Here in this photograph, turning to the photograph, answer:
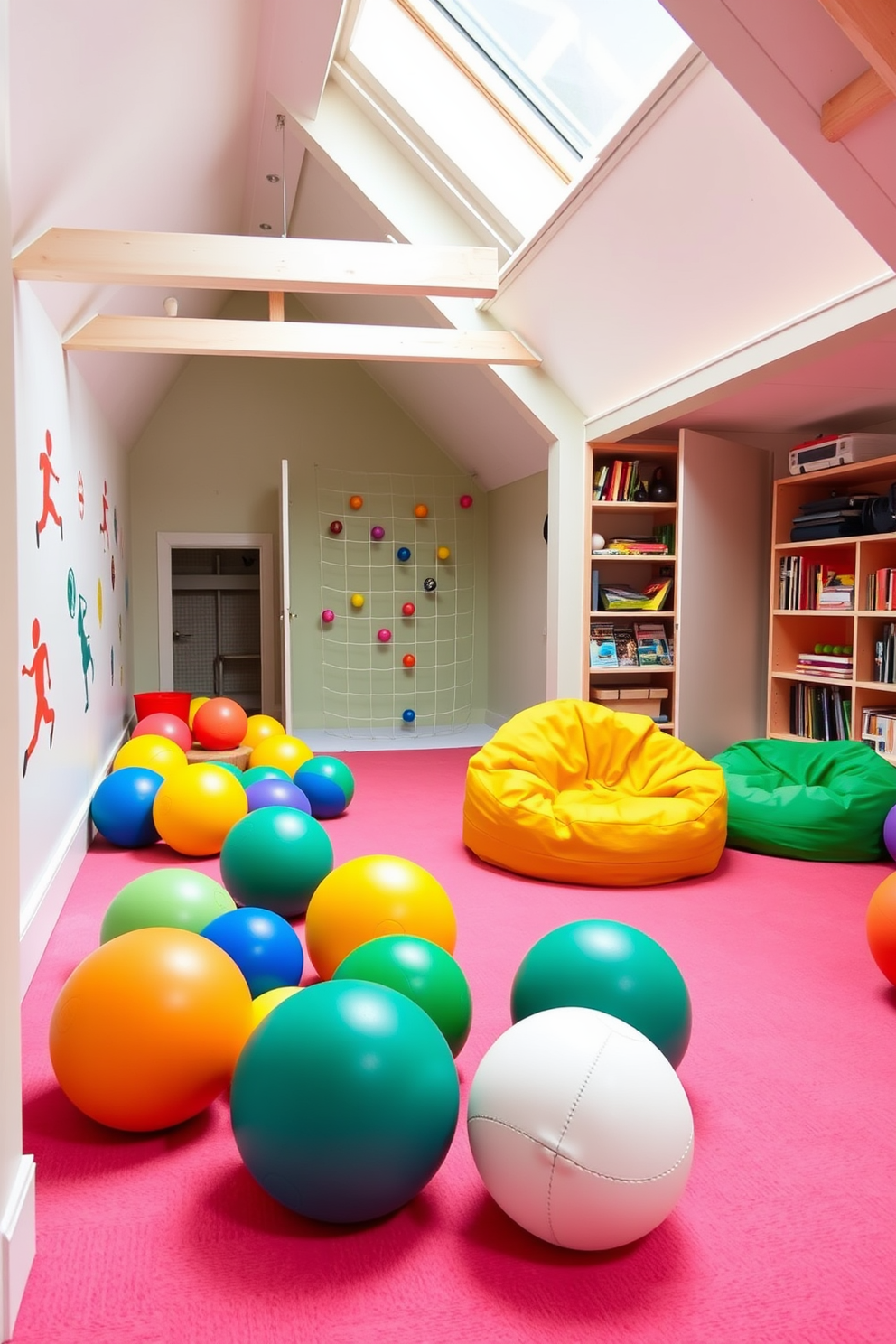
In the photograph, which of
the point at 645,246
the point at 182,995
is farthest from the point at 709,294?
the point at 182,995

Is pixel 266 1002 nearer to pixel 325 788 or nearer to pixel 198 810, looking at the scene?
pixel 198 810

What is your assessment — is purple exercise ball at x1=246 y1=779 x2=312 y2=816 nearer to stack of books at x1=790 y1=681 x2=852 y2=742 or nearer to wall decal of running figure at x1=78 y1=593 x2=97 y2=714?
wall decal of running figure at x1=78 y1=593 x2=97 y2=714

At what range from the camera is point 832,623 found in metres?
6.23

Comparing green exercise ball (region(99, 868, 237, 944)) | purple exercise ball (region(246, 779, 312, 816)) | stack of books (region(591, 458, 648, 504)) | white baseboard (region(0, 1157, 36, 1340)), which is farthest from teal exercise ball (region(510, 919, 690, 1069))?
stack of books (region(591, 458, 648, 504))

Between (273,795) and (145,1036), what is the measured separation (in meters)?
2.60

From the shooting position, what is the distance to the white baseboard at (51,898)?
3008 mm

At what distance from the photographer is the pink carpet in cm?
159

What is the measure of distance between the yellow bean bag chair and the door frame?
4.83 metres

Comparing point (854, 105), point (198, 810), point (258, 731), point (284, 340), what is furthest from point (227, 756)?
point (854, 105)

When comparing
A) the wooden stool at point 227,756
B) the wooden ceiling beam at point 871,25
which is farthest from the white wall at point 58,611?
the wooden ceiling beam at point 871,25

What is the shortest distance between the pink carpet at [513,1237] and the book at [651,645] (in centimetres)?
354

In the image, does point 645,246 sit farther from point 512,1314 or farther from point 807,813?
point 512,1314

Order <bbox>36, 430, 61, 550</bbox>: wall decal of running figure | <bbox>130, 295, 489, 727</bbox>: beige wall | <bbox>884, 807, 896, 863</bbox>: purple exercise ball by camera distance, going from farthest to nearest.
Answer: <bbox>130, 295, 489, 727</bbox>: beige wall < <bbox>884, 807, 896, 863</bbox>: purple exercise ball < <bbox>36, 430, 61, 550</bbox>: wall decal of running figure

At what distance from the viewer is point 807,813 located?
433 centimetres
